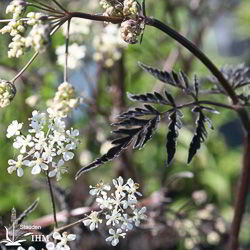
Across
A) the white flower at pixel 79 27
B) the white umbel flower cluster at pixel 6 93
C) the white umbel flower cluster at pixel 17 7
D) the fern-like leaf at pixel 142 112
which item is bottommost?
the fern-like leaf at pixel 142 112

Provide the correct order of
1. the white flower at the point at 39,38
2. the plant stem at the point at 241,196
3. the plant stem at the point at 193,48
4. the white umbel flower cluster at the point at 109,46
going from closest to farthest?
the white flower at the point at 39,38 < the plant stem at the point at 193,48 < the plant stem at the point at 241,196 < the white umbel flower cluster at the point at 109,46

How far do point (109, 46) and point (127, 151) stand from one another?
325 mm

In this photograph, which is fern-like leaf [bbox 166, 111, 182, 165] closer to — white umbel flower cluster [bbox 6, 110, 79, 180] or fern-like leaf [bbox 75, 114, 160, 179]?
fern-like leaf [bbox 75, 114, 160, 179]

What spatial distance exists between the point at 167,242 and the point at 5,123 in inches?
22.1

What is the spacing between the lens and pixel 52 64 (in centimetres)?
173

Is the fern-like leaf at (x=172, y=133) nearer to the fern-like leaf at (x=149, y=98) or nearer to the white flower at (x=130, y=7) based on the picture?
the fern-like leaf at (x=149, y=98)

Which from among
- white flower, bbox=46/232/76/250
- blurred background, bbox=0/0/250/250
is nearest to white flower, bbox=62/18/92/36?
blurred background, bbox=0/0/250/250

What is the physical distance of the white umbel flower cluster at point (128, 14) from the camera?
731mm

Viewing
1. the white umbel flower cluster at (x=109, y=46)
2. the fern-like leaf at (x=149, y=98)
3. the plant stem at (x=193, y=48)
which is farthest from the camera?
the white umbel flower cluster at (x=109, y=46)

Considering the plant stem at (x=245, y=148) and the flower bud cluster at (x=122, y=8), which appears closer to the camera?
the flower bud cluster at (x=122, y=8)

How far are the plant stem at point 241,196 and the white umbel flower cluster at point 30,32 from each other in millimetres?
516

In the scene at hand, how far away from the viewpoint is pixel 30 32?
0.72 metres

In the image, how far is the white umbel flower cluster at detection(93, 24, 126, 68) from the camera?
139 centimetres

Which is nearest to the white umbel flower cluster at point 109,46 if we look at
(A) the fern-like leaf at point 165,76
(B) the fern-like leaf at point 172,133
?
(A) the fern-like leaf at point 165,76
